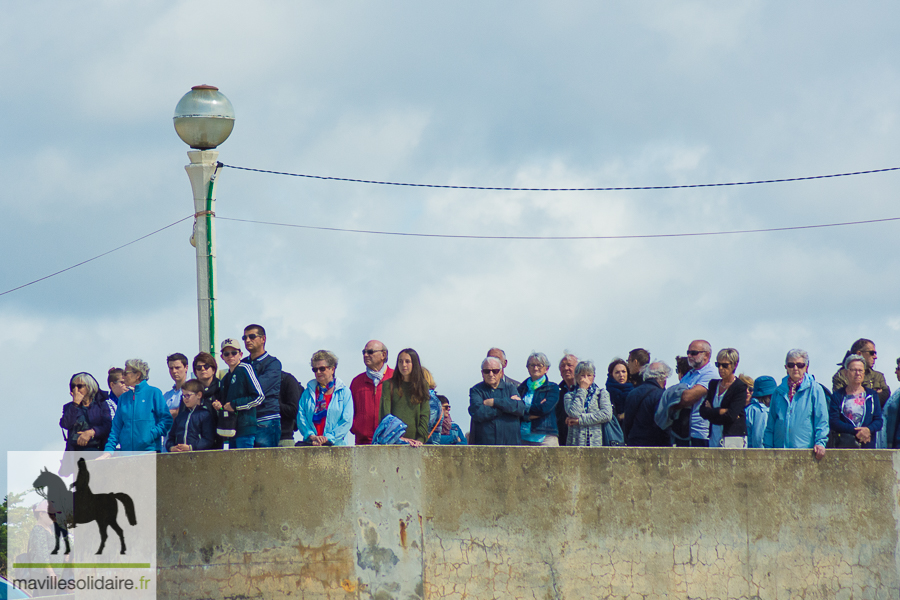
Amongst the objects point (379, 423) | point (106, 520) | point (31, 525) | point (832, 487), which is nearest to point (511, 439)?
point (379, 423)

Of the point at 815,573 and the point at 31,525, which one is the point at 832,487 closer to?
the point at 815,573

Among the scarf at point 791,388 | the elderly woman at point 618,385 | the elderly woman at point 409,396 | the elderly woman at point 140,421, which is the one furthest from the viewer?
the elderly woman at point 618,385

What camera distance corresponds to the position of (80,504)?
33.0 feet

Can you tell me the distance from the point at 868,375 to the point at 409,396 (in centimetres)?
411

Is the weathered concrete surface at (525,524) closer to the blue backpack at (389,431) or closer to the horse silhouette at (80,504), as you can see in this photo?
the blue backpack at (389,431)

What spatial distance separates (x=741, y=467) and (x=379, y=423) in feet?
9.38

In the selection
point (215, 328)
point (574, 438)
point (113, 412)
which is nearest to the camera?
point (574, 438)

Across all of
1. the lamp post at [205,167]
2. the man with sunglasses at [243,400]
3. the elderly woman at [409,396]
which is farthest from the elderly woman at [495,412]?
the lamp post at [205,167]

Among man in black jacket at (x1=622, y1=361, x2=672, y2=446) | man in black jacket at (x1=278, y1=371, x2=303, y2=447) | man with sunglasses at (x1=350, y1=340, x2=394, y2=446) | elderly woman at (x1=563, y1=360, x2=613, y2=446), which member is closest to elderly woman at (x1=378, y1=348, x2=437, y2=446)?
man with sunglasses at (x1=350, y1=340, x2=394, y2=446)

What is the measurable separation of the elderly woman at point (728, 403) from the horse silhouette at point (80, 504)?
4725mm

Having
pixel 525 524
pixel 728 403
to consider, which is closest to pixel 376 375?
pixel 525 524

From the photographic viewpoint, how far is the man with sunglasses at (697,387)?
32.6ft

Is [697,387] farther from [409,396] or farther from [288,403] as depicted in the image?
[288,403]

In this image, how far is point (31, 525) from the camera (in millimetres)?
10859
